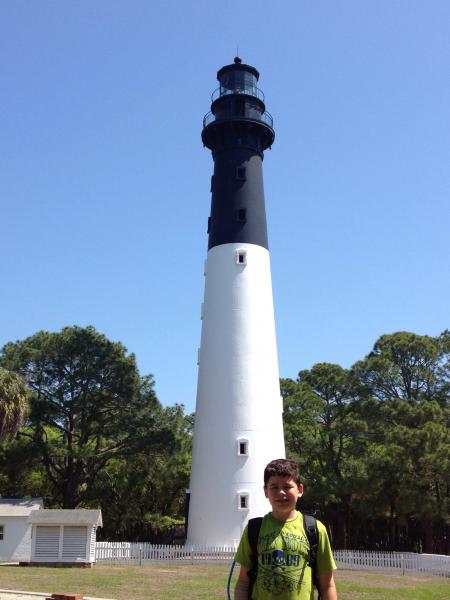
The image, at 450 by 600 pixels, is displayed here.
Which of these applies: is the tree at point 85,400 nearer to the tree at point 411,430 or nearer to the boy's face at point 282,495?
the tree at point 411,430

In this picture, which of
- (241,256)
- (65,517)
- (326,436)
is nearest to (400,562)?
(65,517)

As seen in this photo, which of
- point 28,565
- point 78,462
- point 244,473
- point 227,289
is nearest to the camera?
point 28,565

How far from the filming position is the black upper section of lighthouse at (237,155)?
3002 centimetres

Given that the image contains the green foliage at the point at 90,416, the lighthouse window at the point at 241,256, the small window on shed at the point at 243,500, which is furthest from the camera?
the green foliage at the point at 90,416

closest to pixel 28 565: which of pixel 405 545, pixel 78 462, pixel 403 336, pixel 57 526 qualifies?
pixel 57 526

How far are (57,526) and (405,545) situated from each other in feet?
81.2

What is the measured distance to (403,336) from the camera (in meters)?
35.9

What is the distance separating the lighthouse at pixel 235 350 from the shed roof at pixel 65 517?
16.9ft

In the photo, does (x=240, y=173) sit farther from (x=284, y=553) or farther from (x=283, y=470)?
(x=284, y=553)

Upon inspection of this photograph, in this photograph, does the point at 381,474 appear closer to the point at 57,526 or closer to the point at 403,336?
the point at 403,336

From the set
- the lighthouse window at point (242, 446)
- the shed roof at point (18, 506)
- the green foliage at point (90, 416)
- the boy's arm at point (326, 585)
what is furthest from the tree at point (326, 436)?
the boy's arm at point (326, 585)

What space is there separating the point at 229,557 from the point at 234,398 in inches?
258

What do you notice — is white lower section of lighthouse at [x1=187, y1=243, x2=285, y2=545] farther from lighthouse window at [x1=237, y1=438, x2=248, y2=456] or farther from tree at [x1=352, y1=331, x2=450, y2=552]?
tree at [x1=352, y1=331, x2=450, y2=552]

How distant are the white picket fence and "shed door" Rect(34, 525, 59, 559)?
9.36 ft
